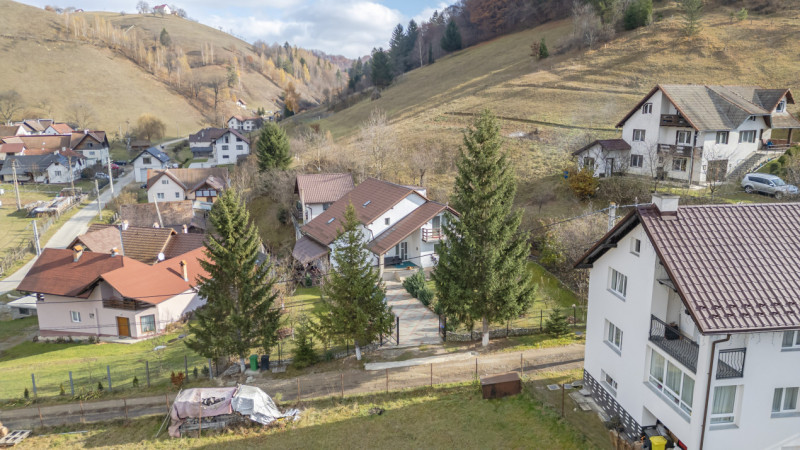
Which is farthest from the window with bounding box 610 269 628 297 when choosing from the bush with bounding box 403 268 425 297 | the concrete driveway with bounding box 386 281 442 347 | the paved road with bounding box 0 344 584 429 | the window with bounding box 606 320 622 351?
the bush with bounding box 403 268 425 297

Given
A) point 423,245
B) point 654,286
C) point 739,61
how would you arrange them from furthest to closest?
point 739,61 < point 423,245 < point 654,286

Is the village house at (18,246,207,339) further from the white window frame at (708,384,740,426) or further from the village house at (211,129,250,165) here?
the village house at (211,129,250,165)

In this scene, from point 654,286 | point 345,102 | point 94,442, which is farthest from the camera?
point 345,102

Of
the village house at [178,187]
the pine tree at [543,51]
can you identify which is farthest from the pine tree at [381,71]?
the village house at [178,187]

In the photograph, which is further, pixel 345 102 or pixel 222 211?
pixel 345 102

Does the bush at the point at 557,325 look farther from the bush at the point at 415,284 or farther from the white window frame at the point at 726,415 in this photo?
the white window frame at the point at 726,415

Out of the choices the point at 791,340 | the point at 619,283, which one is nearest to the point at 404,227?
the point at 619,283

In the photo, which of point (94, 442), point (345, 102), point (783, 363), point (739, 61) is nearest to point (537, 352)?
point (783, 363)

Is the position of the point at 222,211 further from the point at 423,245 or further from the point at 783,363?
the point at 783,363
